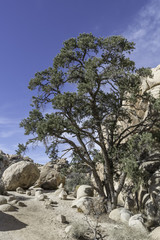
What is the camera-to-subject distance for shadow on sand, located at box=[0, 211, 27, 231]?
1021cm

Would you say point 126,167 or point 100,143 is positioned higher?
Answer: point 100,143

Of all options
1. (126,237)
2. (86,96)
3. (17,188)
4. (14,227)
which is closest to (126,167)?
(126,237)

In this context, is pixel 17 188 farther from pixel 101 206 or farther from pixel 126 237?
pixel 126 237

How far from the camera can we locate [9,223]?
35.3ft

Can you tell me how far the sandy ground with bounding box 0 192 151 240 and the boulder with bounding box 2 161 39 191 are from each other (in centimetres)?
798

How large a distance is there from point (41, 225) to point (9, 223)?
1.66m

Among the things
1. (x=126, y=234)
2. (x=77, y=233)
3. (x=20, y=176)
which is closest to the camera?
(x=77, y=233)

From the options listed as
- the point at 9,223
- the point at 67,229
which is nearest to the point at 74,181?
the point at 67,229

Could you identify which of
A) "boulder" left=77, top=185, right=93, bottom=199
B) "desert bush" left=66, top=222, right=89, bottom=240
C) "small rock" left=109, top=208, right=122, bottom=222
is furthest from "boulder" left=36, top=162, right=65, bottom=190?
"desert bush" left=66, top=222, right=89, bottom=240

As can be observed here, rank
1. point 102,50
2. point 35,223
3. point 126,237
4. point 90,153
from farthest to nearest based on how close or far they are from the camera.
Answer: point 90,153, point 102,50, point 35,223, point 126,237

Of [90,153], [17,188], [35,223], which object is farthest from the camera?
[17,188]

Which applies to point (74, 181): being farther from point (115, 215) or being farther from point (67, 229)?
point (67, 229)

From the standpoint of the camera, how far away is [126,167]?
12.0 meters

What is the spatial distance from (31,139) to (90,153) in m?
4.98
